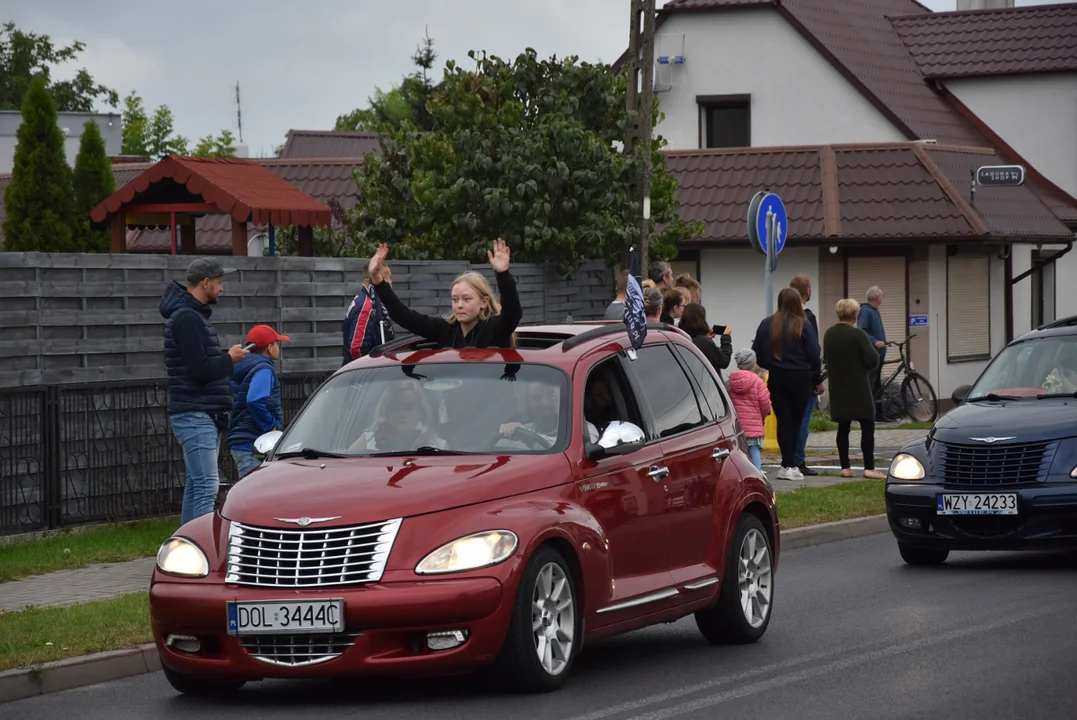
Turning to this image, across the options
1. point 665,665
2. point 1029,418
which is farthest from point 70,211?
point 665,665

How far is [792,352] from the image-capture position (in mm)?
19125

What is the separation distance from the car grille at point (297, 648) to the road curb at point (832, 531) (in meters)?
7.57

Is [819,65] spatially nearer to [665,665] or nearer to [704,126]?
[704,126]

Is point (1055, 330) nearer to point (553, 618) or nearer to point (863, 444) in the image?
point (863, 444)

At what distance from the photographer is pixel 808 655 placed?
9.66 metres

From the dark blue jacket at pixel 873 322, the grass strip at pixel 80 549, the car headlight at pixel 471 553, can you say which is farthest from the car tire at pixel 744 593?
the dark blue jacket at pixel 873 322

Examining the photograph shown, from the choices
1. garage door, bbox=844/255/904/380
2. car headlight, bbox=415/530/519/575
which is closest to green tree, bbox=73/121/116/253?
garage door, bbox=844/255/904/380

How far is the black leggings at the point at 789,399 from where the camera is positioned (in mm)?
19203

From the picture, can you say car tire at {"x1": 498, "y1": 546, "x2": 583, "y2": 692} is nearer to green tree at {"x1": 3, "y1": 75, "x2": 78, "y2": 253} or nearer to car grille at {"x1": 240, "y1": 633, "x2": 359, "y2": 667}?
Result: car grille at {"x1": 240, "y1": 633, "x2": 359, "y2": 667}

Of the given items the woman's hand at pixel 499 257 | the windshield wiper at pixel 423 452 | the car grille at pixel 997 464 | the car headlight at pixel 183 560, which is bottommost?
the car grille at pixel 997 464

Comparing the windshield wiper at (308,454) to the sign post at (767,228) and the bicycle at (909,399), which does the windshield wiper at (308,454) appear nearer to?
the sign post at (767,228)

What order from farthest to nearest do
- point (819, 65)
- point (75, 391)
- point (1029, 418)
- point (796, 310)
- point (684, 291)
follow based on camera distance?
point (819, 65)
point (796, 310)
point (684, 291)
point (75, 391)
point (1029, 418)

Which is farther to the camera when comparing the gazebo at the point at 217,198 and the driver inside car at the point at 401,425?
the gazebo at the point at 217,198

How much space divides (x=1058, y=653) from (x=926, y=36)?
34.1m
